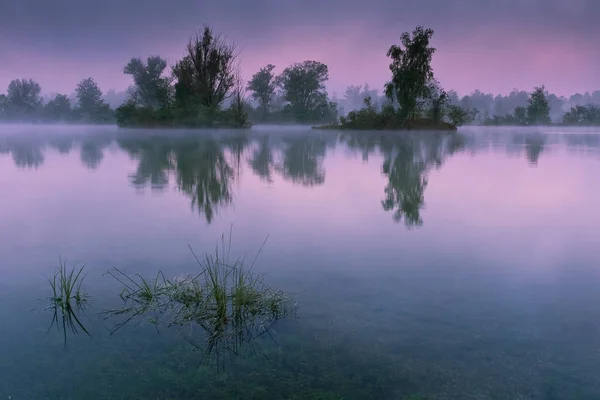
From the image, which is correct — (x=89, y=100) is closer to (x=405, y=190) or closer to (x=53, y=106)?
(x=53, y=106)

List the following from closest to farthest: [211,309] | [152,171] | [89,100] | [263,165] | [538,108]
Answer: [211,309] → [152,171] → [263,165] → [538,108] → [89,100]

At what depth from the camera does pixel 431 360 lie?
401cm

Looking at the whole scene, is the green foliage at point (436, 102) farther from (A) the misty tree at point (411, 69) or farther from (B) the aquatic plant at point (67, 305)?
(B) the aquatic plant at point (67, 305)

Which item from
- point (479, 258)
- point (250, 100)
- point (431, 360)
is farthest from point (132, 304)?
point (250, 100)

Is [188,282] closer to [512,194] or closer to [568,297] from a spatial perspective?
[568,297]

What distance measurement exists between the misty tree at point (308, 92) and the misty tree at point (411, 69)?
3547 cm

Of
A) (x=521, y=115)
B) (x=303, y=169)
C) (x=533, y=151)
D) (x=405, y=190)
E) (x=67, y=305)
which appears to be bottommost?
(x=67, y=305)

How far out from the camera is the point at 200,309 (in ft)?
16.2

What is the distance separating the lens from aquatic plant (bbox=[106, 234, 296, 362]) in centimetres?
452

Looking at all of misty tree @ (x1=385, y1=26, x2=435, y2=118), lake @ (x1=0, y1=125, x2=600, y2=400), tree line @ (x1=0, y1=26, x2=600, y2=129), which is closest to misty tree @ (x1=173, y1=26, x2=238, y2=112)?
tree line @ (x1=0, y1=26, x2=600, y2=129)

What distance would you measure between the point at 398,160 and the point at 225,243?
1588cm

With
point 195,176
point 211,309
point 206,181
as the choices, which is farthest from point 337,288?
point 195,176

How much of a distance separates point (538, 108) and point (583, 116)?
1707cm

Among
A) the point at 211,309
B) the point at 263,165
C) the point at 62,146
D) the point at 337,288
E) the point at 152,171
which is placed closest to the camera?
the point at 211,309
